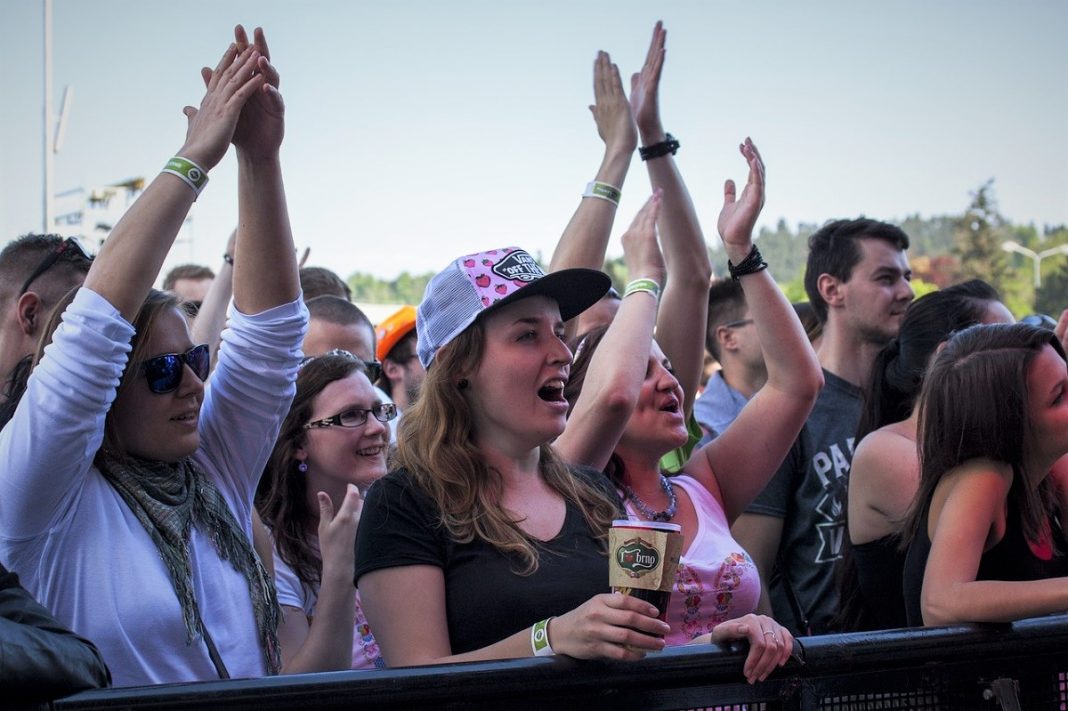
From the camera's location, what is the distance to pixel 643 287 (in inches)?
127

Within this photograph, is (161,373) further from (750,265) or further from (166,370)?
(750,265)

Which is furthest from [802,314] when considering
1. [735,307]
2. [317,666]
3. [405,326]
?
[317,666]

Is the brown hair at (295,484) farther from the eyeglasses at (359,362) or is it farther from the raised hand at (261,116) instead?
the raised hand at (261,116)

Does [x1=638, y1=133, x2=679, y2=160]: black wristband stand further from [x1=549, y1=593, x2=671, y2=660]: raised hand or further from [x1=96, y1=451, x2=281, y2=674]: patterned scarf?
[x1=549, y1=593, x2=671, y2=660]: raised hand

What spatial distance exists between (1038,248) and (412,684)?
84.0 metres

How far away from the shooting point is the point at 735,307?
19.8 ft

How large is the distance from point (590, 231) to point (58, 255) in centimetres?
153

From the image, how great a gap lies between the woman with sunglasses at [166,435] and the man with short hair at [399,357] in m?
2.80

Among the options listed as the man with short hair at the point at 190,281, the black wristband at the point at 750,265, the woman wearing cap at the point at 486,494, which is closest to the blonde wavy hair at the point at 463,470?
the woman wearing cap at the point at 486,494

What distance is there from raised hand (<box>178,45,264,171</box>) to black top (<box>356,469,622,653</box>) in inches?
30.0

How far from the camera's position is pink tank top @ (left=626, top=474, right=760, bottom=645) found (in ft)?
9.00

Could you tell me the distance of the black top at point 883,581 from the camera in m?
3.11

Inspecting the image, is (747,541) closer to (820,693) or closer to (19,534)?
(820,693)

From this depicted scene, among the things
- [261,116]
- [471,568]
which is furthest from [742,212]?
[471,568]
